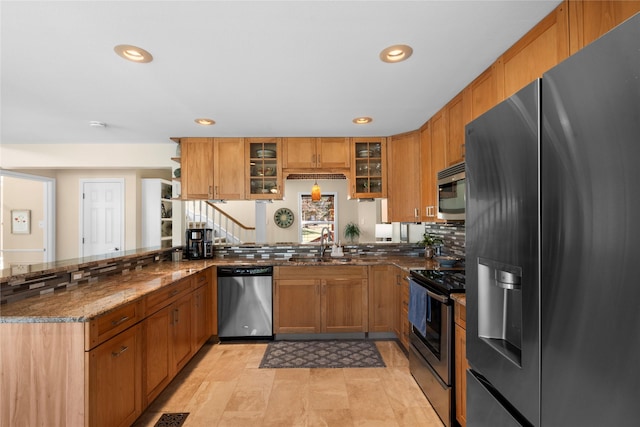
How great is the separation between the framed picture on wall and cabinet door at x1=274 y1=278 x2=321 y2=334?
472cm

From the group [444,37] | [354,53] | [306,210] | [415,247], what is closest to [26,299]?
[354,53]

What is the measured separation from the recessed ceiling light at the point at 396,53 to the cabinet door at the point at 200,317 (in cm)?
268

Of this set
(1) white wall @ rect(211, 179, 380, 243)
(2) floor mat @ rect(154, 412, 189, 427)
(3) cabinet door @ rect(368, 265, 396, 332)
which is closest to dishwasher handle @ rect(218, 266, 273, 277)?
(3) cabinet door @ rect(368, 265, 396, 332)

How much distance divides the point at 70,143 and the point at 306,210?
5.19 m

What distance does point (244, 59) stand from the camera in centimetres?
198

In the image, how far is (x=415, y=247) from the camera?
4.09m

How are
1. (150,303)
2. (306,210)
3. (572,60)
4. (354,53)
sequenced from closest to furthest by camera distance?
(572,60) → (354,53) → (150,303) → (306,210)

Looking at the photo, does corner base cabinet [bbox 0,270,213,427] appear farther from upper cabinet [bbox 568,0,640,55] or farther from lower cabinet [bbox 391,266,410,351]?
upper cabinet [bbox 568,0,640,55]

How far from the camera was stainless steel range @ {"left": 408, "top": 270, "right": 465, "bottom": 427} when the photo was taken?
202 centimetres

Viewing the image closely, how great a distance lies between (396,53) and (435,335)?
6.23ft

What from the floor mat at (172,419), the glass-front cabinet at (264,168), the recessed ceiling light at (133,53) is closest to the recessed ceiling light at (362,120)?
the glass-front cabinet at (264,168)

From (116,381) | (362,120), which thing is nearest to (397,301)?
(362,120)

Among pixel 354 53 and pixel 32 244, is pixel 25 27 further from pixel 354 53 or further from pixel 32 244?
pixel 32 244

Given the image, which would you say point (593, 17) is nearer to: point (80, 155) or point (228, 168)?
point (228, 168)
